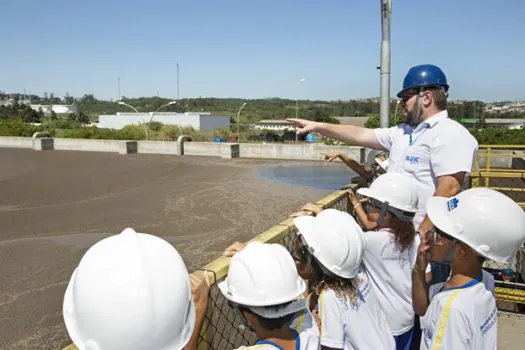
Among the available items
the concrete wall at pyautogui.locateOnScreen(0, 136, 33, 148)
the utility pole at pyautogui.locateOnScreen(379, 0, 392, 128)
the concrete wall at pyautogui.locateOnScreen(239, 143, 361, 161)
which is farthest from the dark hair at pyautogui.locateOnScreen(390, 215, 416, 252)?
the concrete wall at pyautogui.locateOnScreen(0, 136, 33, 148)

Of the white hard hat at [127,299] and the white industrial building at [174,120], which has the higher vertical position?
the white industrial building at [174,120]

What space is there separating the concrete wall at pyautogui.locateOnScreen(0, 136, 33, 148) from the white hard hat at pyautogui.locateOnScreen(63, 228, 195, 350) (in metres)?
35.4

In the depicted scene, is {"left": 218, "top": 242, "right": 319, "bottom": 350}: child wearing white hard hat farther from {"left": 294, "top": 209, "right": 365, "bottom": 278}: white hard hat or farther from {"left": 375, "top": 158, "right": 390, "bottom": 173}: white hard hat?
{"left": 375, "top": 158, "right": 390, "bottom": 173}: white hard hat

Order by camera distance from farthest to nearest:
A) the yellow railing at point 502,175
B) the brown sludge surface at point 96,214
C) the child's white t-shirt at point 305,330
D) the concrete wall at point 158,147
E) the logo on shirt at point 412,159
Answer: the concrete wall at point 158,147, the brown sludge surface at point 96,214, the yellow railing at point 502,175, the logo on shirt at point 412,159, the child's white t-shirt at point 305,330

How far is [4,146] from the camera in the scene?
33812mm

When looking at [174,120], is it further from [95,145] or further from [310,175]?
[310,175]

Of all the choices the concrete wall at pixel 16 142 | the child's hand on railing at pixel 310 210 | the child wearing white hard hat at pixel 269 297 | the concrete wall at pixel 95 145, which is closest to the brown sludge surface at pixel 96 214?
the concrete wall at pixel 95 145

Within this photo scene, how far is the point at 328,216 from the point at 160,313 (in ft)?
4.31

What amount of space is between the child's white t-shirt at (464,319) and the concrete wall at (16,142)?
→ 35714 mm

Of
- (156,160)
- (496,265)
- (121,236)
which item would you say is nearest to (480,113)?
(156,160)

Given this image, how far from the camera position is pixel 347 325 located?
2.37 meters

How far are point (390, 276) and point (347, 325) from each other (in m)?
0.64

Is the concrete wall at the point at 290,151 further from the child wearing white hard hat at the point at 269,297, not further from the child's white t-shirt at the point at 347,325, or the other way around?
the child wearing white hard hat at the point at 269,297

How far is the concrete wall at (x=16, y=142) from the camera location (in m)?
33.1
